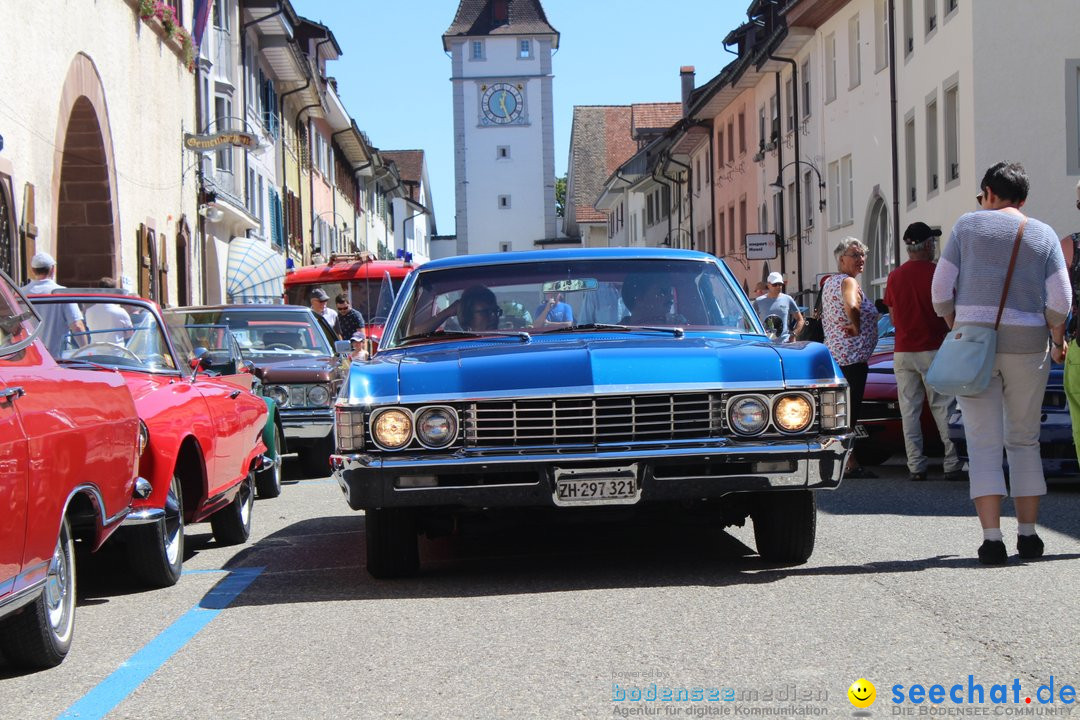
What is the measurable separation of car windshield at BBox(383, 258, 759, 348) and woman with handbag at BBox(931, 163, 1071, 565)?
1101 mm

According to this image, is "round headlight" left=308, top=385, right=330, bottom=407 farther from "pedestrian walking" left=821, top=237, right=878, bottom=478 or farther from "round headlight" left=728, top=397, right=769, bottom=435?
"round headlight" left=728, top=397, right=769, bottom=435

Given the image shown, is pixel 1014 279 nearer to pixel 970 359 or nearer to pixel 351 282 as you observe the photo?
pixel 970 359

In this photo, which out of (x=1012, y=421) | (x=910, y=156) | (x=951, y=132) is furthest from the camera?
(x=910, y=156)

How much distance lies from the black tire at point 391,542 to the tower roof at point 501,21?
98271 mm

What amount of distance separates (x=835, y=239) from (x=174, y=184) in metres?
15.2

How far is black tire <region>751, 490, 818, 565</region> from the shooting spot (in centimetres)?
746

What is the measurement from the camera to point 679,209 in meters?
66.5

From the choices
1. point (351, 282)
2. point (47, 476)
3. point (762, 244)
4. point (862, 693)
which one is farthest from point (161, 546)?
point (762, 244)

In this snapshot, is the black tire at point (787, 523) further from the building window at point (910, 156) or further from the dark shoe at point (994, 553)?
the building window at point (910, 156)

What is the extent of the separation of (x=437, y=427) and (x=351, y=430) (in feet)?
1.21

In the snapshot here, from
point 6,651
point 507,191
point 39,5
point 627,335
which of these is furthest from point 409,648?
point 507,191

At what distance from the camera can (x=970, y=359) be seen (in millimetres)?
7680

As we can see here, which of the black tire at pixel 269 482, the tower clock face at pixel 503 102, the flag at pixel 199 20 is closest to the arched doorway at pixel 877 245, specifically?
the flag at pixel 199 20

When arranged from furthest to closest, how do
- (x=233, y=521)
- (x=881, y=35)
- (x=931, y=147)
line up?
(x=881, y=35) → (x=931, y=147) → (x=233, y=521)
